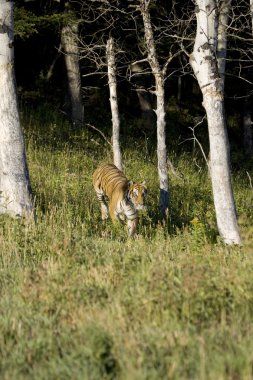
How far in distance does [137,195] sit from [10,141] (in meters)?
2.46

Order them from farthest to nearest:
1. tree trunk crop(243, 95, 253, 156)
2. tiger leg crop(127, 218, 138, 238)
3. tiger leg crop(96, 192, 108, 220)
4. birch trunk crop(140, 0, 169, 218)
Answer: tree trunk crop(243, 95, 253, 156) → birch trunk crop(140, 0, 169, 218) → tiger leg crop(96, 192, 108, 220) → tiger leg crop(127, 218, 138, 238)

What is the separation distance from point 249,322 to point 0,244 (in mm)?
4093

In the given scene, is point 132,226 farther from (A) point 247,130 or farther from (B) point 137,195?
(A) point 247,130

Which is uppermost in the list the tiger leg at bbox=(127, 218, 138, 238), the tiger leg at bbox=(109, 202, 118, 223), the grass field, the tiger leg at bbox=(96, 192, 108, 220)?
the tiger leg at bbox=(96, 192, 108, 220)

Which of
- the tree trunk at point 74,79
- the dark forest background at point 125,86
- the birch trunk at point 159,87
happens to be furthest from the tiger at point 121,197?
the tree trunk at point 74,79

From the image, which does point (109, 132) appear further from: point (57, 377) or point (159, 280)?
point (57, 377)

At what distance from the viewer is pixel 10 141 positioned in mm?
10273

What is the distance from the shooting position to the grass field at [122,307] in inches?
177

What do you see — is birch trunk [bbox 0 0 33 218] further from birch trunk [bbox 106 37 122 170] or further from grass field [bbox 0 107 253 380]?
birch trunk [bbox 106 37 122 170]

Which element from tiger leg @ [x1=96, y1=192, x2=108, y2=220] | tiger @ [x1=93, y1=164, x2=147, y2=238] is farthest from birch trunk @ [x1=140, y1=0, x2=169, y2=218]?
tiger leg @ [x1=96, y1=192, x2=108, y2=220]

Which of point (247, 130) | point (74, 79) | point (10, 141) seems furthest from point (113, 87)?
point (247, 130)

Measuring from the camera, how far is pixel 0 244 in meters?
8.43

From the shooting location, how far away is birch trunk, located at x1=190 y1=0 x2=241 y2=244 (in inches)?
356

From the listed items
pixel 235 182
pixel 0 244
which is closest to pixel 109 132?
pixel 235 182
